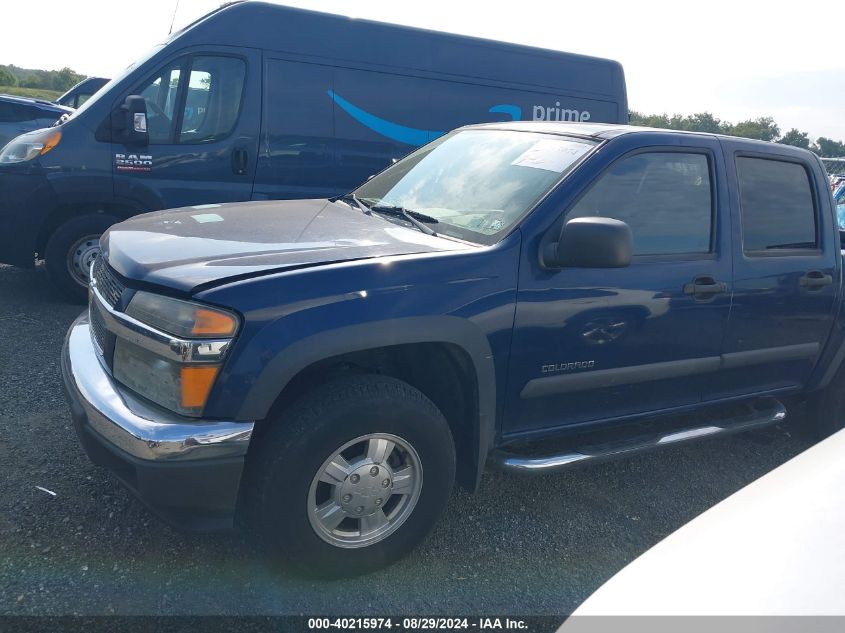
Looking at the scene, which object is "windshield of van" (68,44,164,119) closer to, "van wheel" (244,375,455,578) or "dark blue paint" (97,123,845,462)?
"dark blue paint" (97,123,845,462)

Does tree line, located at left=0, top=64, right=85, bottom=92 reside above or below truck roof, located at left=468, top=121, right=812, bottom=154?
above

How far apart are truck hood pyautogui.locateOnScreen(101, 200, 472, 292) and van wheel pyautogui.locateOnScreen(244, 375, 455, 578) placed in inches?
19.6

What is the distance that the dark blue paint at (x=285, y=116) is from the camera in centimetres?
548

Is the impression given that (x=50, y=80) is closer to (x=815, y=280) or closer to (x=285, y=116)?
(x=285, y=116)

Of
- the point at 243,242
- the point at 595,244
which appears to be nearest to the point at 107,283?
the point at 243,242

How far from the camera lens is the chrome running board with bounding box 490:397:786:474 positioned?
9.33 feet

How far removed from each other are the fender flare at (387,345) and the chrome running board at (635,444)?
0.53 feet

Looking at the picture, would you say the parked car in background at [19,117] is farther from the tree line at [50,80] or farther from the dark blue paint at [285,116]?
the tree line at [50,80]

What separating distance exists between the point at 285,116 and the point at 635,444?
4.18m

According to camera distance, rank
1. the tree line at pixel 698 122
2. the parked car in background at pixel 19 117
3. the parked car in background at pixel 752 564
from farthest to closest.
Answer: the tree line at pixel 698 122
the parked car in background at pixel 19 117
the parked car in background at pixel 752 564

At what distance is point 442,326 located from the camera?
2510mm

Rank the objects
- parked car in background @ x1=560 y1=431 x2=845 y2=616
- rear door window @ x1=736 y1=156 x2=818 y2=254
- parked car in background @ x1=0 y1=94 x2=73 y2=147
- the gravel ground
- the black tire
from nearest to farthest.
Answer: parked car in background @ x1=560 y1=431 x2=845 y2=616
the gravel ground
rear door window @ x1=736 y1=156 x2=818 y2=254
the black tire
parked car in background @ x1=0 y1=94 x2=73 y2=147

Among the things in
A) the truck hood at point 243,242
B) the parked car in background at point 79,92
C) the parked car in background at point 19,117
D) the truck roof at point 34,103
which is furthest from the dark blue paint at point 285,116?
the parked car in background at point 79,92

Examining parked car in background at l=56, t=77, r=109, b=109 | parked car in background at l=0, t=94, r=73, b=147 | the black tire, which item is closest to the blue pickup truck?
the black tire
